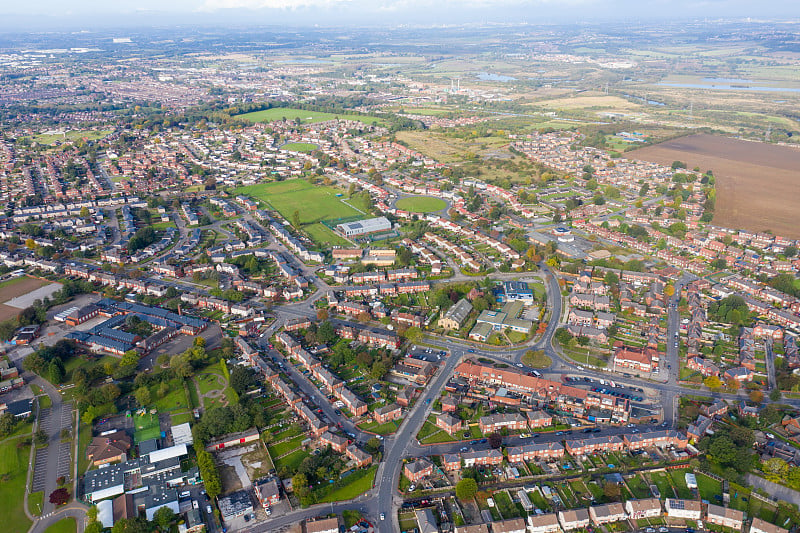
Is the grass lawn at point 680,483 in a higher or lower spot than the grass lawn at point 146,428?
lower

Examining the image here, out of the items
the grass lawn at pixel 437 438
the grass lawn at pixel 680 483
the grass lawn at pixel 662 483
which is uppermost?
the grass lawn at pixel 437 438

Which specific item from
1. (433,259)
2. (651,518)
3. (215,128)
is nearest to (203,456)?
(651,518)

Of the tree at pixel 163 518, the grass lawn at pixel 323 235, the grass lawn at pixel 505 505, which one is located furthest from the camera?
the grass lawn at pixel 323 235

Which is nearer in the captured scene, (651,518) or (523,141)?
(651,518)

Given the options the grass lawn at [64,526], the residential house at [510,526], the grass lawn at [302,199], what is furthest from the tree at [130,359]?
the grass lawn at [302,199]

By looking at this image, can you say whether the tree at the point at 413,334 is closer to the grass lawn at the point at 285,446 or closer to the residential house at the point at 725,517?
the grass lawn at the point at 285,446

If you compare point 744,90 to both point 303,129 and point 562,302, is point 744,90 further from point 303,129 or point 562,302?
point 562,302
